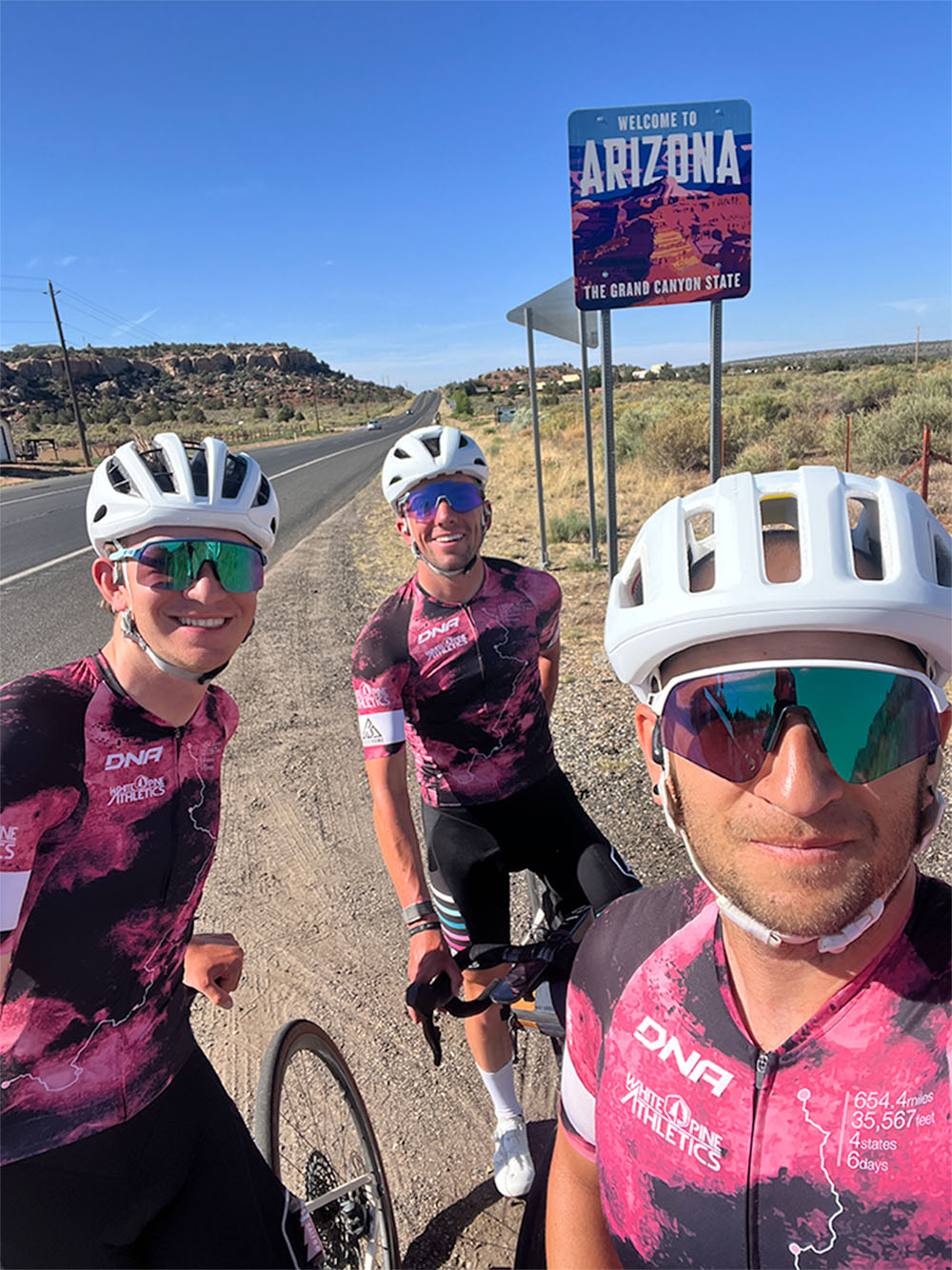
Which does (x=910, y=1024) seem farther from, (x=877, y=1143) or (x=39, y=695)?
(x=39, y=695)

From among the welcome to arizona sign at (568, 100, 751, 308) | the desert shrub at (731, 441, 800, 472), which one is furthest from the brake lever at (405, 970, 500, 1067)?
the desert shrub at (731, 441, 800, 472)

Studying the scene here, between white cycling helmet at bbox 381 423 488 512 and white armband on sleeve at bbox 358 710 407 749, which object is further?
white cycling helmet at bbox 381 423 488 512

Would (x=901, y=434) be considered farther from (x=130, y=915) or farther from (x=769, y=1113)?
(x=130, y=915)

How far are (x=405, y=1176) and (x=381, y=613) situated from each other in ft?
6.56

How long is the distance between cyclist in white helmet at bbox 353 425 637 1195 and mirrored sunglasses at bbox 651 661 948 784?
1610mm

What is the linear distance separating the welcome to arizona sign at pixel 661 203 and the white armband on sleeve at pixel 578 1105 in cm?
450

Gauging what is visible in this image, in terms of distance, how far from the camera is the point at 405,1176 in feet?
8.50

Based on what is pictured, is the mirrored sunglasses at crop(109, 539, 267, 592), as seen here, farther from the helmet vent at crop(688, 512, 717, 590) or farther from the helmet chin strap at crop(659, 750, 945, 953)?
the helmet chin strap at crop(659, 750, 945, 953)

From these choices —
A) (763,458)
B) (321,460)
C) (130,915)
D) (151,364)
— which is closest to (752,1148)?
(130,915)

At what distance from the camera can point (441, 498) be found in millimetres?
3002

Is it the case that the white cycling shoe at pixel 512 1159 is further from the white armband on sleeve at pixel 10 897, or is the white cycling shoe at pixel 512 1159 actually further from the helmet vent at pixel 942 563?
the helmet vent at pixel 942 563

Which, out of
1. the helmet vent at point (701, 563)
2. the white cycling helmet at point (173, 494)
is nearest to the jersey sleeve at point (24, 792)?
the white cycling helmet at point (173, 494)

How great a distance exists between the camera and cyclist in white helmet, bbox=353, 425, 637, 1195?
8.87 feet

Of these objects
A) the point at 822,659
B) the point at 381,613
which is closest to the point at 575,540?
the point at 381,613
